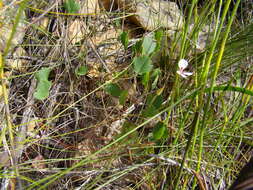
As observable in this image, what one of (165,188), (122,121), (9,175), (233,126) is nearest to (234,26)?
(233,126)

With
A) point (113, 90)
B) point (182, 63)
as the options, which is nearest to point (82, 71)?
point (113, 90)

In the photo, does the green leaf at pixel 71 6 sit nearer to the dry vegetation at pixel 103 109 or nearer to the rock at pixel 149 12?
the dry vegetation at pixel 103 109

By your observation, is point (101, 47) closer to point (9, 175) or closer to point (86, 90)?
point (86, 90)

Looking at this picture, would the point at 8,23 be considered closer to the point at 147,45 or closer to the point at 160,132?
the point at 147,45

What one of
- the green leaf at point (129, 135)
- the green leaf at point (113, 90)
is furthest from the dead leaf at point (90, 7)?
the green leaf at point (129, 135)

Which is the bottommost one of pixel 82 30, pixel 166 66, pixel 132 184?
pixel 132 184

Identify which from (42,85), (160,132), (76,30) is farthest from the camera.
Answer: (76,30)

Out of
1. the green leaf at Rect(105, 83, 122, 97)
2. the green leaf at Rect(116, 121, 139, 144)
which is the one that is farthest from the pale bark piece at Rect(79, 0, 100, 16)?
the green leaf at Rect(116, 121, 139, 144)
